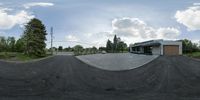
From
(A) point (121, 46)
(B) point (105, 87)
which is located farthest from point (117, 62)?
(A) point (121, 46)

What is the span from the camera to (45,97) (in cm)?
1135

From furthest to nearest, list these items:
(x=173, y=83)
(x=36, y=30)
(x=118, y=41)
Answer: (x=118, y=41), (x=36, y=30), (x=173, y=83)

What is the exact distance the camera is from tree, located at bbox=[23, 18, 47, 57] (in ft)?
219

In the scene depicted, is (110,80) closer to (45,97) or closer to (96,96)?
(96,96)

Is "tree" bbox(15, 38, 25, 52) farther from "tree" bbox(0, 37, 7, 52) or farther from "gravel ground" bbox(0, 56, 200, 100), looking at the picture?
"gravel ground" bbox(0, 56, 200, 100)

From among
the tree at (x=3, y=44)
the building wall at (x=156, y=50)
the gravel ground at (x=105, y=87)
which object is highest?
the tree at (x=3, y=44)

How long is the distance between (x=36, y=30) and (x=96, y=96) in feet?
198

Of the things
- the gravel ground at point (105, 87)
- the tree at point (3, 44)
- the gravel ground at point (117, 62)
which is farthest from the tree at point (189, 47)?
the gravel ground at point (105, 87)

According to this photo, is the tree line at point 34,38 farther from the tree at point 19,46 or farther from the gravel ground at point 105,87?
the gravel ground at point 105,87

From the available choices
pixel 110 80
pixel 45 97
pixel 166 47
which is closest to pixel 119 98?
pixel 45 97

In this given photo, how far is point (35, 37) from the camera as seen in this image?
224 feet

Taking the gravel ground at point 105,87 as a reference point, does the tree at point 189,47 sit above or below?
above

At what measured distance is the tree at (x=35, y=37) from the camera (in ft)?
219

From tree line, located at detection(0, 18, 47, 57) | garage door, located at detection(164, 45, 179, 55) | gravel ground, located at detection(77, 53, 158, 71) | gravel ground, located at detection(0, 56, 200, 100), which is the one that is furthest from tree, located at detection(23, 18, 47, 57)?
gravel ground, located at detection(0, 56, 200, 100)
